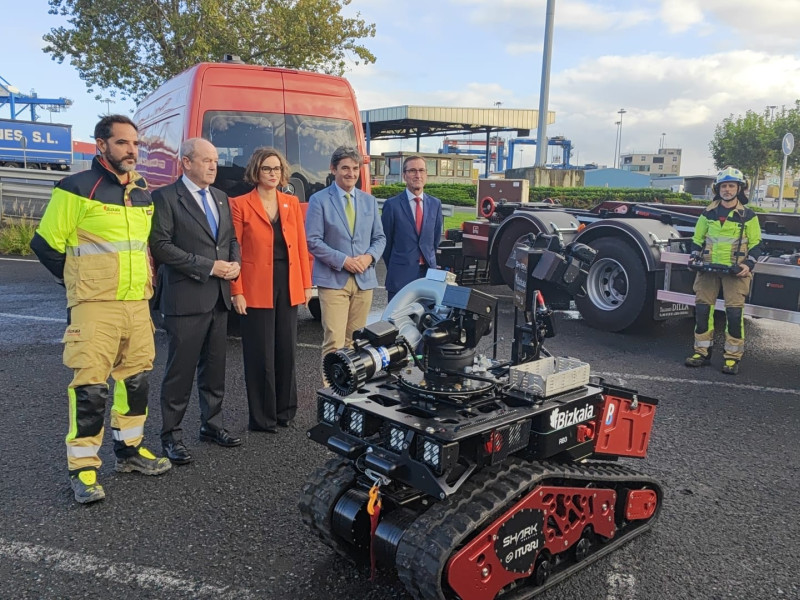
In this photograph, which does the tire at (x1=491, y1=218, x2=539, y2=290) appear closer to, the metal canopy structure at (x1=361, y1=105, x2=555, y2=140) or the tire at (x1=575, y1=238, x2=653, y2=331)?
the tire at (x1=575, y1=238, x2=653, y2=331)

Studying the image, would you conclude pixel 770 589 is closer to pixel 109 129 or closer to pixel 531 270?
pixel 531 270

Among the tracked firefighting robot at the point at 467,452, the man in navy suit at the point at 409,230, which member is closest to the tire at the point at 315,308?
the man in navy suit at the point at 409,230

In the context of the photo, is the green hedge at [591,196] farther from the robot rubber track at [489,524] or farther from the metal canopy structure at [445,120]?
the robot rubber track at [489,524]

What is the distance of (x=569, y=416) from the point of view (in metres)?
3.06

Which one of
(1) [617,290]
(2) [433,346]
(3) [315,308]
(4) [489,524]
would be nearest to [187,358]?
(2) [433,346]

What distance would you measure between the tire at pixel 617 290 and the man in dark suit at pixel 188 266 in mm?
4472

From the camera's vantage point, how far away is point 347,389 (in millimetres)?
2861

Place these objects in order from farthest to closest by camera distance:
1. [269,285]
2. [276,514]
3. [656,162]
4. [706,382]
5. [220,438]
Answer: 1. [656,162]
2. [706,382]
3. [269,285]
4. [220,438]
5. [276,514]

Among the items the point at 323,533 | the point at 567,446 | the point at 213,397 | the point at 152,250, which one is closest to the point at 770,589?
the point at 567,446

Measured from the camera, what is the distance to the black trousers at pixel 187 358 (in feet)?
14.2

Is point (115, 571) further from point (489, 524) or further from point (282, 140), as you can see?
point (282, 140)

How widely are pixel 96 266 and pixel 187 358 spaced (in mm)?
873

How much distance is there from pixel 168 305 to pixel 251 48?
1671cm

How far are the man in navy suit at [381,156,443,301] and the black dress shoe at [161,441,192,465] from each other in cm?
225
